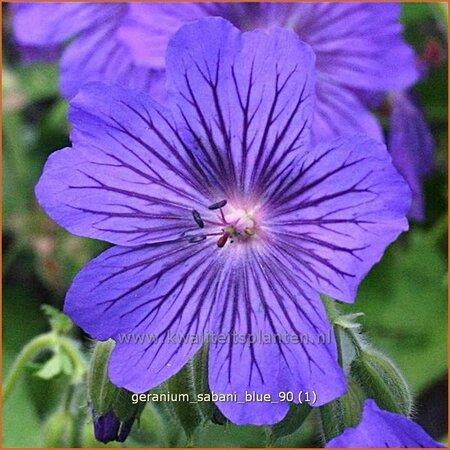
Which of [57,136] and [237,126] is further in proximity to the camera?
[57,136]

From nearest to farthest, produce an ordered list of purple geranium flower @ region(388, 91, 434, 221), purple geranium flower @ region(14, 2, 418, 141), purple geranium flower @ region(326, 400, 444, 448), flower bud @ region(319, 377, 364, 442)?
purple geranium flower @ region(326, 400, 444, 448) < flower bud @ region(319, 377, 364, 442) < purple geranium flower @ region(14, 2, 418, 141) < purple geranium flower @ region(388, 91, 434, 221)

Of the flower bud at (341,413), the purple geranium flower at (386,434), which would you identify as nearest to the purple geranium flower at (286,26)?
the flower bud at (341,413)

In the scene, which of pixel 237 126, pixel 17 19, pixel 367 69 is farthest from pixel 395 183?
pixel 17 19

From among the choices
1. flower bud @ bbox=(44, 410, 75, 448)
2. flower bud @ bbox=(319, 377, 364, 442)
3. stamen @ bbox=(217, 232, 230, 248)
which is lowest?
flower bud @ bbox=(44, 410, 75, 448)

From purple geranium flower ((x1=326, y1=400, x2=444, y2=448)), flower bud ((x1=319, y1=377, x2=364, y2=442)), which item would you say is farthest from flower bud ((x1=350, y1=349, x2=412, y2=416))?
purple geranium flower ((x1=326, y1=400, x2=444, y2=448))

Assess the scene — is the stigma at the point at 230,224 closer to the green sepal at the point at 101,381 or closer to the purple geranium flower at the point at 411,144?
the green sepal at the point at 101,381

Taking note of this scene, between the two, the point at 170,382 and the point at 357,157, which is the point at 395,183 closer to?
the point at 357,157

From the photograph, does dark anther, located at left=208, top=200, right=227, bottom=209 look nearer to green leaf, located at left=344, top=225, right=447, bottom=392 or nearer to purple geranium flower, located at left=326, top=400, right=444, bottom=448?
purple geranium flower, located at left=326, top=400, right=444, bottom=448
